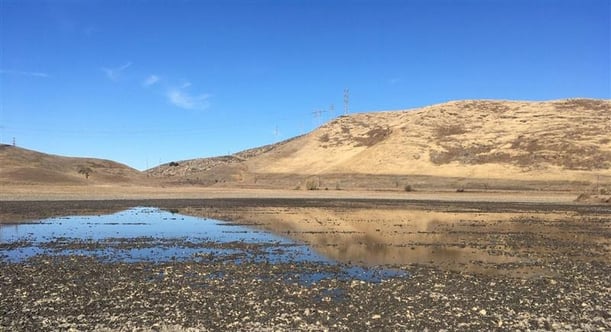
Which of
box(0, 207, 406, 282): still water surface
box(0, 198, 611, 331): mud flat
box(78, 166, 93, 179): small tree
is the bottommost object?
Answer: box(0, 198, 611, 331): mud flat

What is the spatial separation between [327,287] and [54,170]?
9805 cm

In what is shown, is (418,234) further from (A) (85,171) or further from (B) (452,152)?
(A) (85,171)

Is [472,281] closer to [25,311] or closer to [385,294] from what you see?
[385,294]

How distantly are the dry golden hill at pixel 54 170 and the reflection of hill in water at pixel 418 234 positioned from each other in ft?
177

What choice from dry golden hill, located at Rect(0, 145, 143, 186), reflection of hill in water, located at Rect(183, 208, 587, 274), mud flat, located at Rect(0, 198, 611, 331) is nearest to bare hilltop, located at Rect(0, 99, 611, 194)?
dry golden hill, located at Rect(0, 145, 143, 186)

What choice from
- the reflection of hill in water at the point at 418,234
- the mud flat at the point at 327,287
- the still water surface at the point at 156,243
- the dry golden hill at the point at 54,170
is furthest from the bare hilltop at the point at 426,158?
the mud flat at the point at 327,287

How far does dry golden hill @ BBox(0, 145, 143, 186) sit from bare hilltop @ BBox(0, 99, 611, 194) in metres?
0.20

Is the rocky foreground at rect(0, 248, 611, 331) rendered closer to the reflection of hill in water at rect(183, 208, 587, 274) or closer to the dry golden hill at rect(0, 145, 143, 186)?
the reflection of hill in water at rect(183, 208, 587, 274)

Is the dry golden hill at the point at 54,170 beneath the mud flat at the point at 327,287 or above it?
above

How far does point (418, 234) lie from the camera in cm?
3030

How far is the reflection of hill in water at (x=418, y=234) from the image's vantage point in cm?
2159

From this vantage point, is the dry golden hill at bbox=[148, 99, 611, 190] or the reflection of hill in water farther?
the dry golden hill at bbox=[148, 99, 611, 190]

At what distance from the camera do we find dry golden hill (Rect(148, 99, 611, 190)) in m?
95.5

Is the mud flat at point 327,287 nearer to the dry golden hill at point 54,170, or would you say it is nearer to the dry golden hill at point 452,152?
the dry golden hill at point 452,152
